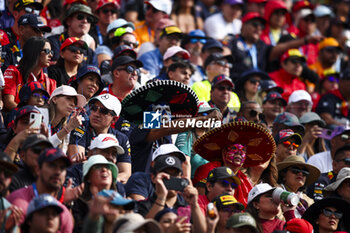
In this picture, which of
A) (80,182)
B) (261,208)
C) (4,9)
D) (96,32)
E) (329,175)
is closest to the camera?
(80,182)

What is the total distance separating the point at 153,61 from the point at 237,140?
4.22 metres

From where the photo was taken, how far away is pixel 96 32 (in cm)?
1484

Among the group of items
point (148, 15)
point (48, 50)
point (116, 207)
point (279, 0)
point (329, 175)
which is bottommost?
point (116, 207)

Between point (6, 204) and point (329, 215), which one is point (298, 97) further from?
point (6, 204)

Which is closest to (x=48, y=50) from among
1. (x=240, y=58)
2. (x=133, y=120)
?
(x=133, y=120)

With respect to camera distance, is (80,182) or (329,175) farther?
(329,175)

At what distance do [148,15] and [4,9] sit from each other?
3.91 meters

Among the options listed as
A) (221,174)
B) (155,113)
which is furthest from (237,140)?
(155,113)

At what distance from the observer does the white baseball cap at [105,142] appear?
9.33 meters

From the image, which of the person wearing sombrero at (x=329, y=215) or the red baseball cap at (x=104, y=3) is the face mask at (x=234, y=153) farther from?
the red baseball cap at (x=104, y=3)

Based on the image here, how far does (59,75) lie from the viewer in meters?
12.1

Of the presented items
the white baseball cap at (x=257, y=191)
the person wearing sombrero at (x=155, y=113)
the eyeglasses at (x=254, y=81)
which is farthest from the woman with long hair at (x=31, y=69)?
the eyeglasses at (x=254, y=81)

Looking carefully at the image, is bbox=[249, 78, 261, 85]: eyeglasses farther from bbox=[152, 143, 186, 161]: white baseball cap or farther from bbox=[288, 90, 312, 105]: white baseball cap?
bbox=[152, 143, 186, 161]: white baseball cap

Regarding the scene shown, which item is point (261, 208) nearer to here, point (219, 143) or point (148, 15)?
point (219, 143)
